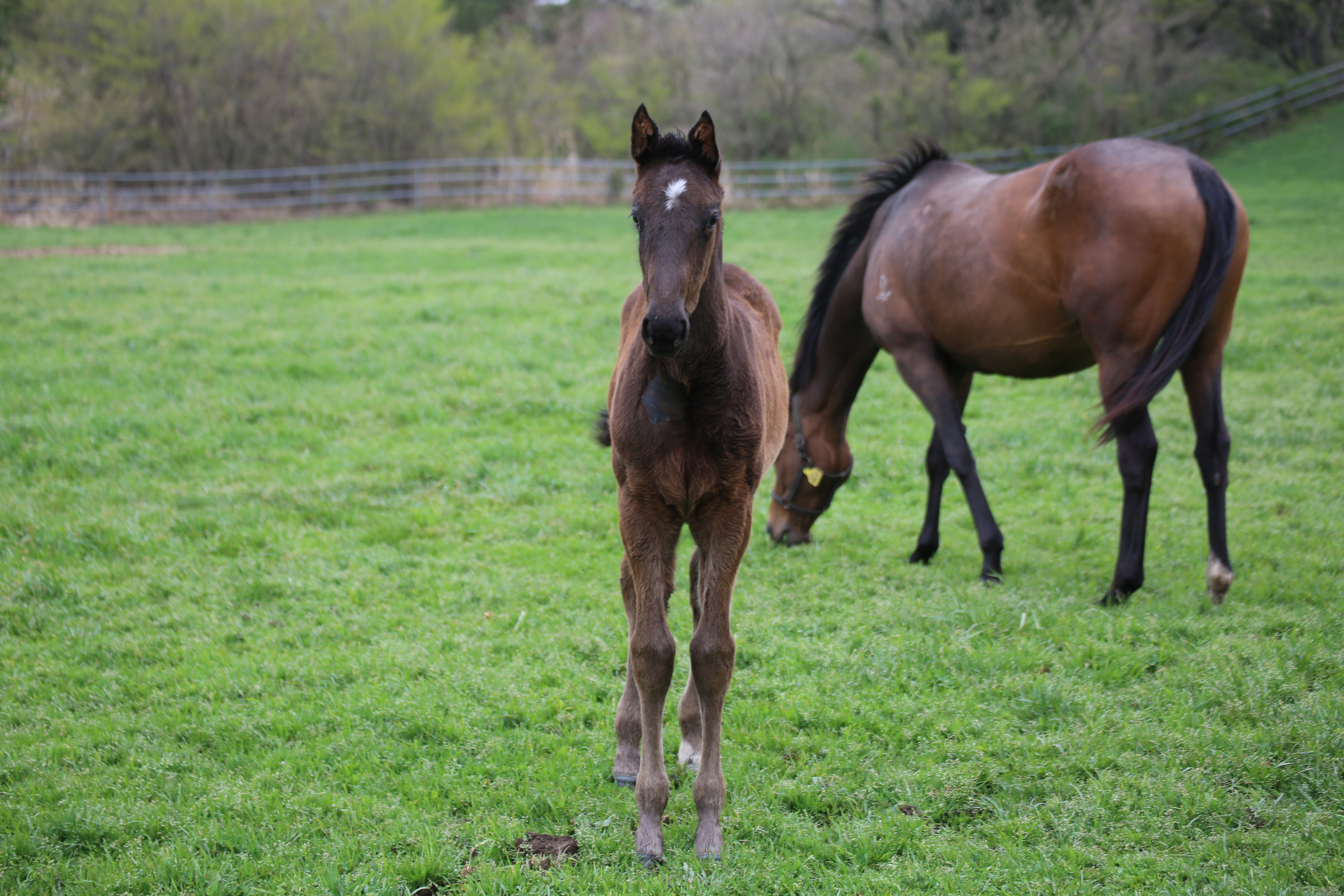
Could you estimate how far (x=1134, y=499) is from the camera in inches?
194

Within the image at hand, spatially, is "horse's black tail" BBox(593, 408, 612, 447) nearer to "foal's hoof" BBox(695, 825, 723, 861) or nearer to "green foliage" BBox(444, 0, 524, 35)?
"foal's hoof" BBox(695, 825, 723, 861)

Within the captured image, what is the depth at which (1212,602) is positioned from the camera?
4.81m

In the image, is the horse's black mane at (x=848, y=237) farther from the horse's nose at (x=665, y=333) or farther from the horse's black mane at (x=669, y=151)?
the horse's nose at (x=665, y=333)

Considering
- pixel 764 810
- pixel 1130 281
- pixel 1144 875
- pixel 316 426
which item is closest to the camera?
pixel 1144 875

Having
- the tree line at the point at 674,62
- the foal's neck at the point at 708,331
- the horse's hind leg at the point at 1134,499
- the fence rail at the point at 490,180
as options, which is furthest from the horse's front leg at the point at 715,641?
the tree line at the point at 674,62

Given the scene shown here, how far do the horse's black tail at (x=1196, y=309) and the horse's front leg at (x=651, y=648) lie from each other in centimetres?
281

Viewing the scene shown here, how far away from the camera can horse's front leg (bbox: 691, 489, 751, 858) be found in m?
3.11

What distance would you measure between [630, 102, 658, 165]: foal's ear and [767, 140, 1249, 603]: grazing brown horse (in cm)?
302

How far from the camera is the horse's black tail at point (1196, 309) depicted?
4.64 metres

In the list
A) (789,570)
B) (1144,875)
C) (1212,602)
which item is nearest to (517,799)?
(1144,875)

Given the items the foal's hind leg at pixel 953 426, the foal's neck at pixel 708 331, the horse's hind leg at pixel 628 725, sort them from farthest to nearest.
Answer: the foal's hind leg at pixel 953 426 → the horse's hind leg at pixel 628 725 → the foal's neck at pixel 708 331

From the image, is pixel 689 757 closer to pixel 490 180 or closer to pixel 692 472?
pixel 692 472

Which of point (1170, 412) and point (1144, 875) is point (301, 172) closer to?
point (1170, 412)

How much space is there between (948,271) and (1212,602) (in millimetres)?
2362
